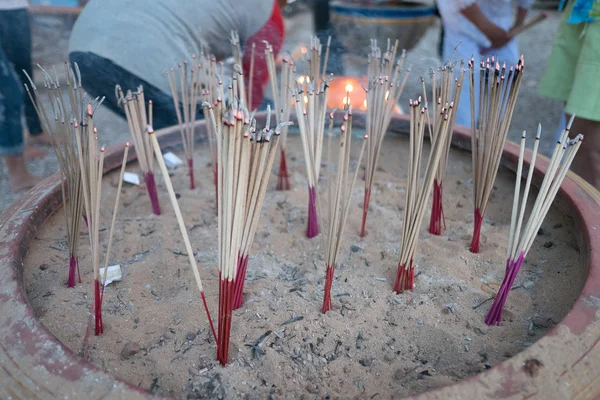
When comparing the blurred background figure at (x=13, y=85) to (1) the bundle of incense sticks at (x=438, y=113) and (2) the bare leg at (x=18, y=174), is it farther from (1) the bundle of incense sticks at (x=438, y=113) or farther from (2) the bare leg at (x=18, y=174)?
(1) the bundle of incense sticks at (x=438, y=113)

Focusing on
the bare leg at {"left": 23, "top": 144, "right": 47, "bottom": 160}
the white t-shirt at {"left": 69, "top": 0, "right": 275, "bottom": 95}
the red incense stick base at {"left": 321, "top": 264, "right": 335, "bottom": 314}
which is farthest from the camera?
the bare leg at {"left": 23, "top": 144, "right": 47, "bottom": 160}

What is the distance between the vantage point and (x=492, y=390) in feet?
2.48

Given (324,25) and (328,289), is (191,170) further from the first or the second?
(324,25)

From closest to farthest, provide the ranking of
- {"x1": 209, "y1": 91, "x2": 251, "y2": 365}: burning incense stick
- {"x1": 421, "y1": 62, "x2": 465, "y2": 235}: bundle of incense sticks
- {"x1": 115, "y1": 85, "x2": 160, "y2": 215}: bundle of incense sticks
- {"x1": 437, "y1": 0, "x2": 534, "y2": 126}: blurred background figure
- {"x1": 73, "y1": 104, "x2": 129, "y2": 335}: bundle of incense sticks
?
{"x1": 209, "y1": 91, "x2": 251, "y2": 365}: burning incense stick < {"x1": 73, "y1": 104, "x2": 129, "y2": 335}: bundle of incense sticks < {"x1": 421, "y1": 62, "x2": 465, "y2": 235}: bundle of incense sticks < {"x1": 115, "y1": 85, "x2": 160, "y2": 215}: bundle of incense sticks < {"x1": 437, "y1": 0, "x2": 534, "y2": 126}: blurred background figure

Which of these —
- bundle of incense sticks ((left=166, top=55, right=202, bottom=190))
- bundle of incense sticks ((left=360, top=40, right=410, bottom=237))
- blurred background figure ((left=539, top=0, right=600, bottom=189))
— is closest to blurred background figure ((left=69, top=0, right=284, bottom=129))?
bundle of incense sticks ((left=166, top=55, right=202, bottom=190))

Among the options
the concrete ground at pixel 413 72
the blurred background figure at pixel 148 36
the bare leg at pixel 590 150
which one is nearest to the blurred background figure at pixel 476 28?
the concrete ground at pixel 413 72

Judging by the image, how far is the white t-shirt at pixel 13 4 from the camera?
210 cm

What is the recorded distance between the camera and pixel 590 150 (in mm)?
1631

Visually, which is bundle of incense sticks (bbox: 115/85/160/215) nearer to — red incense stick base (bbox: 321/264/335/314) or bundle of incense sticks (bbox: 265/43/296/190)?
bundle of incense sticks (bbox: 265/43/296/190)

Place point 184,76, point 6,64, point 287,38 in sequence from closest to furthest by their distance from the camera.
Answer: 1. point 184,76
2. point 6,64
3. point 287,38

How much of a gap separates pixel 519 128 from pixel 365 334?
2.75 metres

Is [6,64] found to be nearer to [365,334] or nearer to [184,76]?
[184,76]

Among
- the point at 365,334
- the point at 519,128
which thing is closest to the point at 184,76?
the point at 365,334

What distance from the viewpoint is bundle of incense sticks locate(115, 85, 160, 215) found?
4.21 feet
